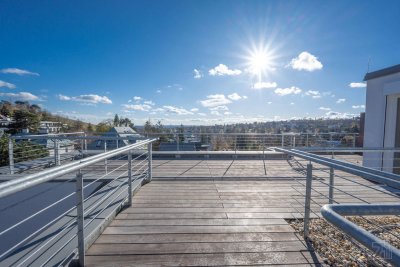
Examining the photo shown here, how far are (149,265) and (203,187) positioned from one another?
193 cm

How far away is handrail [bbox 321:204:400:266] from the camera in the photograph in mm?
482

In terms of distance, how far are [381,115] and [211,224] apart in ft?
14.8

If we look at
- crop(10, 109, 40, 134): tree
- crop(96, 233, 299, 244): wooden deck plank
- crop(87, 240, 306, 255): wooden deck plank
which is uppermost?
crop(10, 109, 40, 134): tree

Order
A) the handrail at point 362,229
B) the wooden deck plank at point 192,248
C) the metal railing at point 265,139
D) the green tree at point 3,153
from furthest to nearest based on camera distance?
the metal railing at point 265,139, the green tree at point 3,153, the wooden deck plank at point 192,248, the handrail at point 362,229

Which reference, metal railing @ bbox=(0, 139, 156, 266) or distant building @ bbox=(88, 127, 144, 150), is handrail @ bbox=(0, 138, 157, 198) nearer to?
metal railing @ bbox=(0, 139, 156, 266)

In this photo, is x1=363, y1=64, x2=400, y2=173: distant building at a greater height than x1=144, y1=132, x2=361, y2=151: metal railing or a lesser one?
greater

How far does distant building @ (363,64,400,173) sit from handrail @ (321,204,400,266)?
4.12 metres

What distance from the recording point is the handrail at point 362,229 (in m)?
0.48

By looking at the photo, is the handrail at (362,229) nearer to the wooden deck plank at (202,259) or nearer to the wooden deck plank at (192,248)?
the wooden deck plank at (202,259)

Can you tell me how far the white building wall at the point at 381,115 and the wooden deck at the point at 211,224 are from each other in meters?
1.54

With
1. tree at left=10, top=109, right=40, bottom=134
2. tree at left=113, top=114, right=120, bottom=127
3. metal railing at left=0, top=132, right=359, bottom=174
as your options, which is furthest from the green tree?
tree at left=10, top=109, right=40, bottom=134

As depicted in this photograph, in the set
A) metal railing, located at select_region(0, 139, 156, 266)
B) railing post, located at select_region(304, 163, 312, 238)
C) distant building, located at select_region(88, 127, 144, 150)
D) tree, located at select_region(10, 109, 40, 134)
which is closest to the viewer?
metal railing, located at select_region(0, 139, 156, 266)

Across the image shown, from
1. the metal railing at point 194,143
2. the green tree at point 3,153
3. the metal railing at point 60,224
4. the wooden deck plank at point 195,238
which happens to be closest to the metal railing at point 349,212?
the wooden deck plank at point 195,238

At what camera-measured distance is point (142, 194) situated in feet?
10.0
